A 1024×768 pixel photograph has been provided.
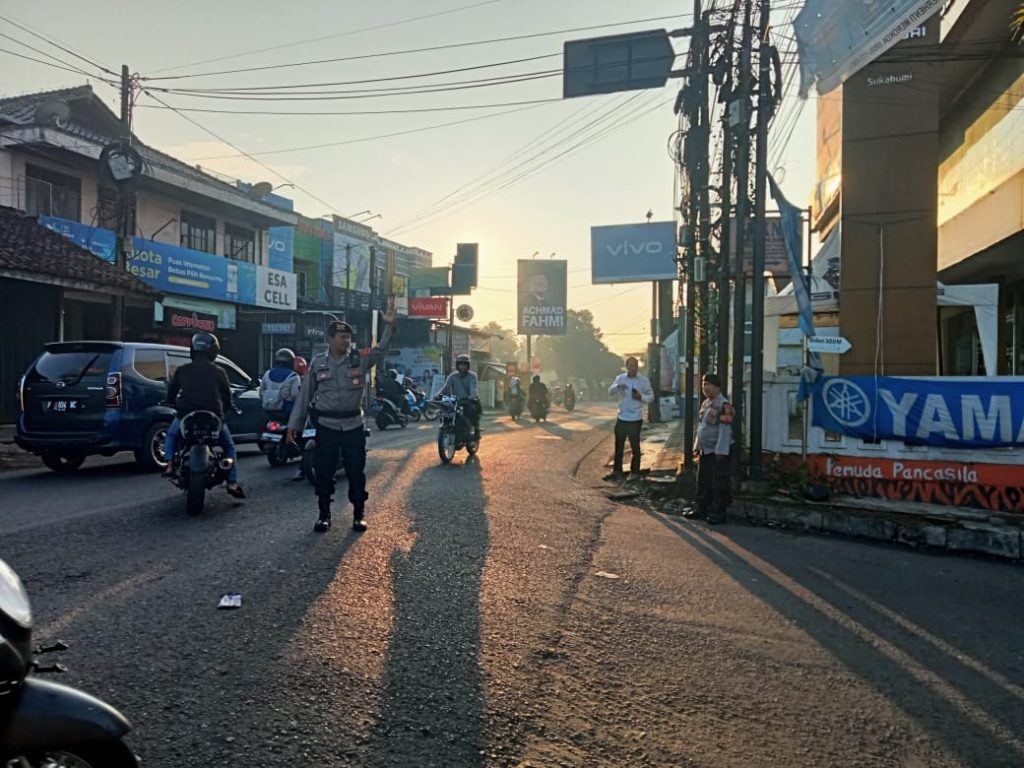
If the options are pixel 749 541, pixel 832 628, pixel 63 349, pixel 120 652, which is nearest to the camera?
pixel 120 652

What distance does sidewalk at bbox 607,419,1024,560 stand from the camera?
6246 millimetres

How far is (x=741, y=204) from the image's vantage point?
888 centimetres

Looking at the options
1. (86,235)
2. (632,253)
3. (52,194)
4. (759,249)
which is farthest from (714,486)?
(632,253)

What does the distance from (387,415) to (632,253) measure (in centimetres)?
1715

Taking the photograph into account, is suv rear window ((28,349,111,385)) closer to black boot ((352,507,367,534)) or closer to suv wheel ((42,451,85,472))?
suv wheel ((42,451,85,472))

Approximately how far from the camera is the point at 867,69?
10.6m

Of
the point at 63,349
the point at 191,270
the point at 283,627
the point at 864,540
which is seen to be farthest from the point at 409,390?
the point at 283,627

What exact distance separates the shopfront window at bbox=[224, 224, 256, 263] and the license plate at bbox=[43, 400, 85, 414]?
16701 mm

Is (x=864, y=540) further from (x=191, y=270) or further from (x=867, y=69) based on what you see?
(x=191, y=270)

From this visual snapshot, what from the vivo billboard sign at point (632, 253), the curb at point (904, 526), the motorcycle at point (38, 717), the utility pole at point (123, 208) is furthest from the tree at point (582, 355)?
the motorcycle at point (38, 717)

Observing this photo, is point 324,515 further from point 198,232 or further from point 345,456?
point 198,232

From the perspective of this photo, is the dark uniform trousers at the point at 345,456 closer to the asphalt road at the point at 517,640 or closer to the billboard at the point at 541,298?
the asphalt road at the point at 517,640

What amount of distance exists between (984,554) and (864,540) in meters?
0.95

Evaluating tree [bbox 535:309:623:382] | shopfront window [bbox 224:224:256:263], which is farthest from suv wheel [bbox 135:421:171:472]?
tree [bbox 535:309:623:382]
